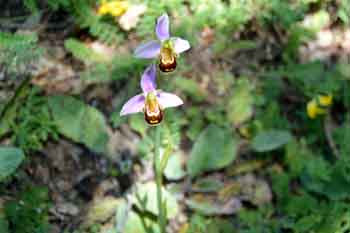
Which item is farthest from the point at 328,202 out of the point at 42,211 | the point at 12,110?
the point at 12,110

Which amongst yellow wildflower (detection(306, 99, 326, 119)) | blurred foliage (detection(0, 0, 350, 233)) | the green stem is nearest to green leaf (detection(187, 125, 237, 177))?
blurred foliage (detection(0, 0, 350, 233))

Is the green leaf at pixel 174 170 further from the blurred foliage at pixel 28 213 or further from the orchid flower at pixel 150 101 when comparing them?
the orchid flower at pixel 150 101

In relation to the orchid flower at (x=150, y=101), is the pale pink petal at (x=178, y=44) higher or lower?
higher

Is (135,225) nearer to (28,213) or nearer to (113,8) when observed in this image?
(28,213)

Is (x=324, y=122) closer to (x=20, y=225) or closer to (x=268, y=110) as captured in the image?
(x=268, y=110)

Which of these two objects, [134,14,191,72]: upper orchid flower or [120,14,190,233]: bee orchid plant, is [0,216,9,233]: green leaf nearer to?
[120,14,190,233]: bee orchid plant

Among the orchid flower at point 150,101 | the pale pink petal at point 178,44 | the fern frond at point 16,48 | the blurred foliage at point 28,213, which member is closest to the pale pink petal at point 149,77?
the orchid flower at point 150,101
